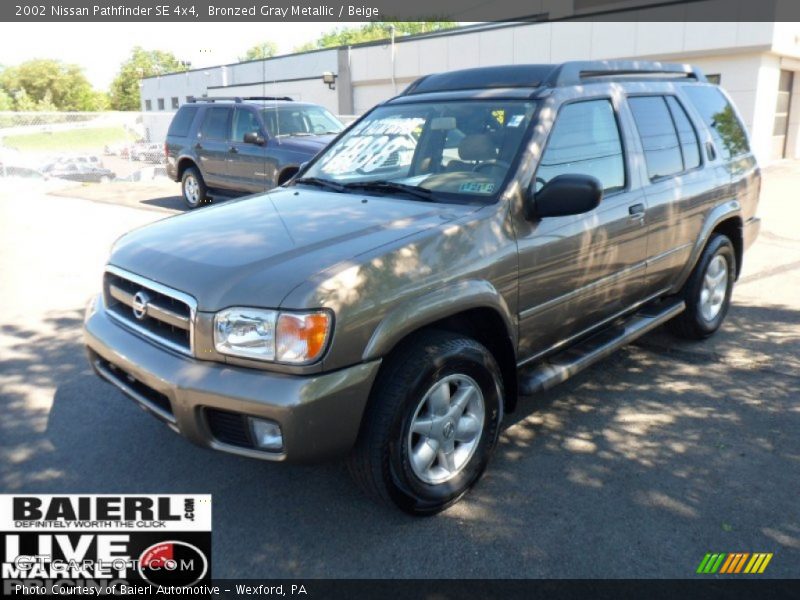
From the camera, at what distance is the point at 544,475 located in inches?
139

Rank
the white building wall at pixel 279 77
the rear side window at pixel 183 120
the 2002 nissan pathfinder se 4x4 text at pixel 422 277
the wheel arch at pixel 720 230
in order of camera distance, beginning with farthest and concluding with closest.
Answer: the white building wall at pixel 279 77 < the rear side window at pixel 183 120 < the wheel arch at pixel 720 230 < the 2002 nissan pathfinder se 4x4 text at pixel 422 277

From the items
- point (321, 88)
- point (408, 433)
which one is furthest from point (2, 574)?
point (321, 88)

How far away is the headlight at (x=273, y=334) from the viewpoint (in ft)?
8.78

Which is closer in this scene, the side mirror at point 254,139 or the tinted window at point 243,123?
the side mirror at point 254,139

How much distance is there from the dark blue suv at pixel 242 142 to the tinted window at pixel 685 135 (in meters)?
6.55

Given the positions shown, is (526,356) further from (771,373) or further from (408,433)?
(771,373)

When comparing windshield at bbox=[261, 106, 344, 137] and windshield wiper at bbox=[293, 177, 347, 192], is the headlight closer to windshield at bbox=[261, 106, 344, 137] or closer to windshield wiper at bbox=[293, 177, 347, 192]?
windshield wiper at bbox=[293, 177, 347, 192]

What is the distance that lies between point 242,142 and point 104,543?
945 centimetres

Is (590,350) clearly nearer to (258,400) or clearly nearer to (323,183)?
(323,183)

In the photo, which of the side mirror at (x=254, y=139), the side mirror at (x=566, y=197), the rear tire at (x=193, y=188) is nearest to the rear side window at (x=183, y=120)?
the rear tire at (x=193, y=188)

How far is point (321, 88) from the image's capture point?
103ft

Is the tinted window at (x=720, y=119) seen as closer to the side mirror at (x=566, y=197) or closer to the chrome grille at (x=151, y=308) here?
the side mirror at (x=566, y=197)

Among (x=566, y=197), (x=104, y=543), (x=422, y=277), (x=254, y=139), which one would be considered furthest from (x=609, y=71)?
(x=254, y=139)

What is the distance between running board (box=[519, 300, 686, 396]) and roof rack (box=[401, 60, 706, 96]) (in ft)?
5.09
